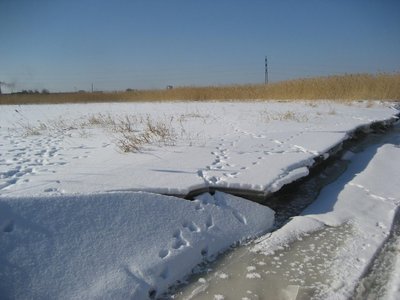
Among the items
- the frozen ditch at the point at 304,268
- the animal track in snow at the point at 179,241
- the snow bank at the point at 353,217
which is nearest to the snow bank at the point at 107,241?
the animal track in snow at the point at 179,241

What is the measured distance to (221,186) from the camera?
2.89 m

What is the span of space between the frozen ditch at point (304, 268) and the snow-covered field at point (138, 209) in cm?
6

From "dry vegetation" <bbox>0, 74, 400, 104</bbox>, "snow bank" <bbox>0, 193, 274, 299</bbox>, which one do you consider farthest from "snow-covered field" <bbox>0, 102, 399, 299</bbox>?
"dry vegetation" <bbox>0, 74, 400, 104</bbox>

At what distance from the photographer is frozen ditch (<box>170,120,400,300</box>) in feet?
6.11

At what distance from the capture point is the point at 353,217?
2.75 metres

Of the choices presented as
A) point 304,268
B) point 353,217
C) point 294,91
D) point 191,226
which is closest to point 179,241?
point 191,226

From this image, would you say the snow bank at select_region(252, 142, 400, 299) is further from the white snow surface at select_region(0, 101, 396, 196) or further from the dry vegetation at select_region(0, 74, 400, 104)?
the dry vegetation at select_region(0, 74, 400, 104)

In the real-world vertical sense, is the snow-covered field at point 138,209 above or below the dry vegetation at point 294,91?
below

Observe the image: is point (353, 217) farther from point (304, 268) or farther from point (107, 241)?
point (107, 241)

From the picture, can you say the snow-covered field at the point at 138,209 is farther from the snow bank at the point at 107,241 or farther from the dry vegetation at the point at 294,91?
the dry vegetation at the point at 294,91

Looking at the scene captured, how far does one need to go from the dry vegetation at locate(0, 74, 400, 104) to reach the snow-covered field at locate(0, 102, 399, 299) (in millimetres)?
7499

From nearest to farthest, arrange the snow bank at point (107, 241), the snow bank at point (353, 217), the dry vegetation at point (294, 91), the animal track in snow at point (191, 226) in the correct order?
the snow bank at point (107, 241)
the snow bank at point (353, 217)
the animal track in snow at point (191, 226)
the dry vegetation at point (294, 91)

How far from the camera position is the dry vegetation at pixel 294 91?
36.8ft

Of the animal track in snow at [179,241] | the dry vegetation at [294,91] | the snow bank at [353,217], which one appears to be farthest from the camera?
the dry vegetation at [294,91]
